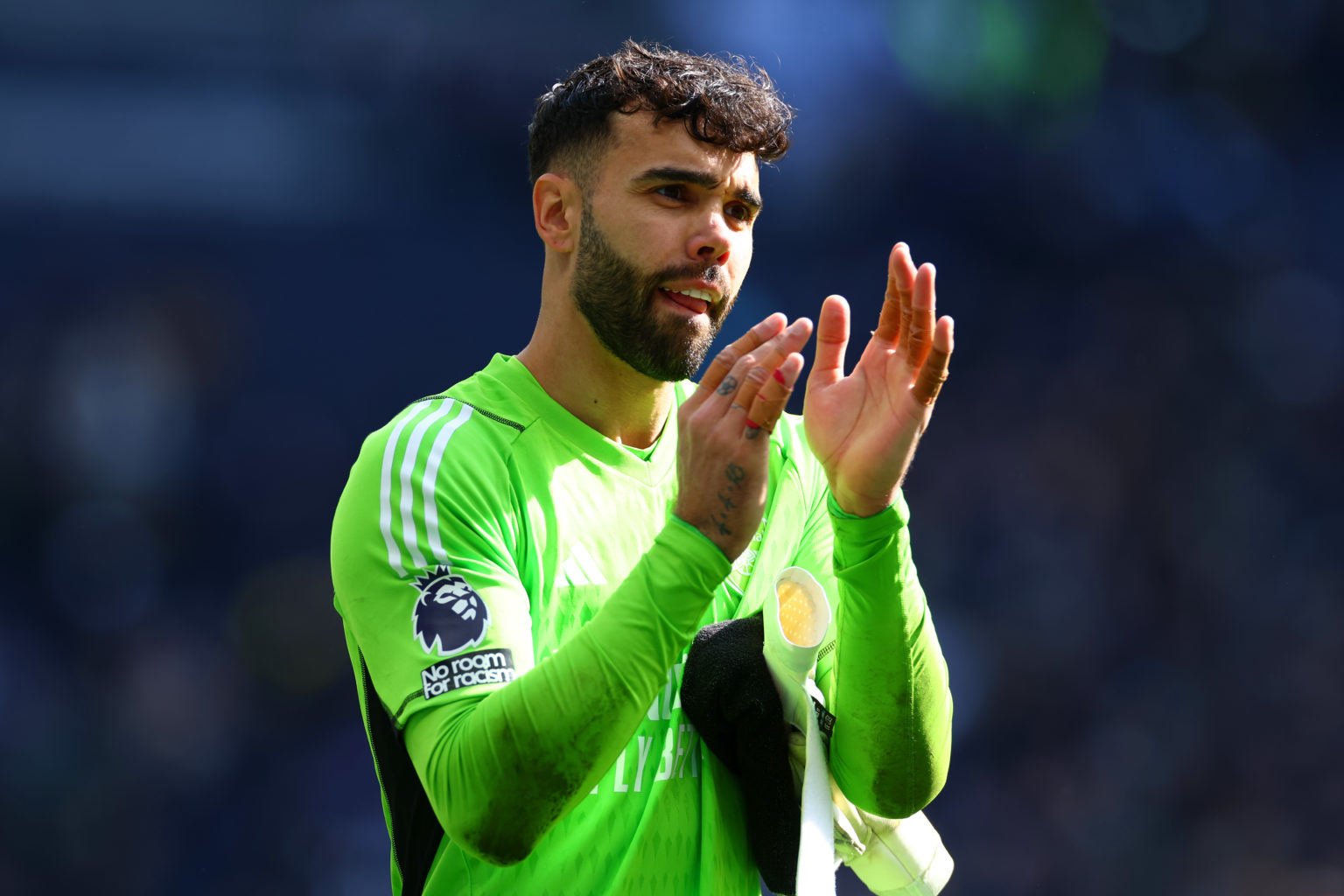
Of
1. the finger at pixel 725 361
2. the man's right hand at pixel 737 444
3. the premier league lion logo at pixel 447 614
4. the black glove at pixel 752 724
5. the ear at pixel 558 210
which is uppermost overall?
the ear at pixel 558 210

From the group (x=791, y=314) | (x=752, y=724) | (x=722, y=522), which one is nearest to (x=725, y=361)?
(x=722, y=522)

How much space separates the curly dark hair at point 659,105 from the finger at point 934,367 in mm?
462

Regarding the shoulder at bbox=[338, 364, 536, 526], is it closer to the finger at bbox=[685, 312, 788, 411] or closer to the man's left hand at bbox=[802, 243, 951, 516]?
the finger at bbox=[685, 312, 788, 411]

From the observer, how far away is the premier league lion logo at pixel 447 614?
1.47 m

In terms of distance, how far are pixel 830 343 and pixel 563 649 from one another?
58 cm

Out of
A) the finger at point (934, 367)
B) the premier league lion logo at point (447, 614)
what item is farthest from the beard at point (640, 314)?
the premier league lion logo at point (447, 614)

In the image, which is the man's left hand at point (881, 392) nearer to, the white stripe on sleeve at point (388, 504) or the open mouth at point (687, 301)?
the open mouth at point (687, 301)

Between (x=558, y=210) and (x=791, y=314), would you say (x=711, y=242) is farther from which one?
(x=791, y=314)

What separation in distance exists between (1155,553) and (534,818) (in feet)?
8.86

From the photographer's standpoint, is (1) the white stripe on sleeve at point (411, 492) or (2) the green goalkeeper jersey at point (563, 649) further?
(1) the white stripe on sleeve at point (411, 492)

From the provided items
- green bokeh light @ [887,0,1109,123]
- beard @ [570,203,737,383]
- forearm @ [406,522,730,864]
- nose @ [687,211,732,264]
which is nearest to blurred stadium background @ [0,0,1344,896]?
Answer: green bokeh light @ [887,0,1109,123]

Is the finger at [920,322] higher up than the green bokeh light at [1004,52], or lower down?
lower down

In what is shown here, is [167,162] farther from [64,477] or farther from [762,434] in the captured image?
[762,434]

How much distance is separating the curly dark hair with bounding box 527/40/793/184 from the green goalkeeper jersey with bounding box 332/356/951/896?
14.7 inches
